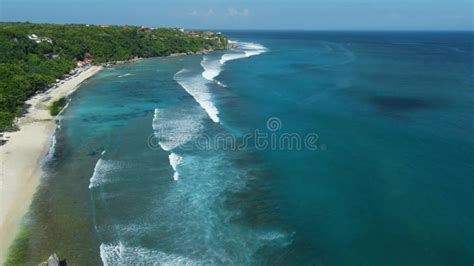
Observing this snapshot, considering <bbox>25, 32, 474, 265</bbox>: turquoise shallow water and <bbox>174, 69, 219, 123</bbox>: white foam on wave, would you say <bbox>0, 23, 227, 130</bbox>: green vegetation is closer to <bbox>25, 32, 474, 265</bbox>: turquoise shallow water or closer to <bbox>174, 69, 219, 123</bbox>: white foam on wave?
<bbox>25, 32, 474, 265</bbox>: turquoise shallow water

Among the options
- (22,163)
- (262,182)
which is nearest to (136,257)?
(262,182)

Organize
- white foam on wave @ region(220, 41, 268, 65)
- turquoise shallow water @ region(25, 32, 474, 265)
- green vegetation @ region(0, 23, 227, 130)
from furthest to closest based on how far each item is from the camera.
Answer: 1. white foam on wave @ region(220, 41, 268, 65)
2. green vegetation @ region(0, 23, 227, 130)
3. turquoise shallow water @ region(25, 32, 474, 265)

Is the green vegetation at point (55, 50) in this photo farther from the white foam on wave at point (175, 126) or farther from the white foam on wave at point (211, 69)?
the white foam on wave at point (211, 69)

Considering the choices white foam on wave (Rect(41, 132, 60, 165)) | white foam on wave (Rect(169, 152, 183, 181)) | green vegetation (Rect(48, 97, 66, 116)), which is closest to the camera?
white foam on wave (Rect(169, 152, 183, 181))

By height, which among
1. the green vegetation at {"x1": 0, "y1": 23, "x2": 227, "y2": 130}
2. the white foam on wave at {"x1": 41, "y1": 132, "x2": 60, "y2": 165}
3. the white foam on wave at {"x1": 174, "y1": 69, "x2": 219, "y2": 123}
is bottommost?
the white foam on wave at {"x1": 41, "y1": 132, "x2": 60, "y2": 165}

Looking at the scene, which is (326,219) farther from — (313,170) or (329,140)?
(329,140)

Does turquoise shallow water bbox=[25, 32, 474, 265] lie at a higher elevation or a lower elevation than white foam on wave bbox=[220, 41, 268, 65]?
lower

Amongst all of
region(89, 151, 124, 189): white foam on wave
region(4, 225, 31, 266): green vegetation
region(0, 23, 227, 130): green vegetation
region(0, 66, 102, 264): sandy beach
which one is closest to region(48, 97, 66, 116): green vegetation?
region(0, 66, 102, 264): sandy beach

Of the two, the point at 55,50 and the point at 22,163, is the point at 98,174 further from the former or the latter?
the point at 55,50
